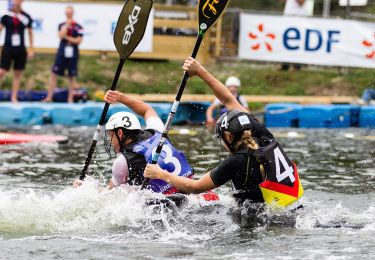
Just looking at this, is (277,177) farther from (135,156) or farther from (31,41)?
(31,41)

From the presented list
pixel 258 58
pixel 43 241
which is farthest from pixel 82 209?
pixel 258 58

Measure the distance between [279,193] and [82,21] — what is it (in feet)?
36.6

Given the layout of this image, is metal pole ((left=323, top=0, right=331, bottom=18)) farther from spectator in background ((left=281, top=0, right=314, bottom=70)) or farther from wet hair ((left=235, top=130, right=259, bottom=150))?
wet hair ((left=235, top=130, right=259, bottom=150))

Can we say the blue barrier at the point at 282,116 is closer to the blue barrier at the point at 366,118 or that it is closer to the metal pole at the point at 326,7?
the blue barrier at the point at 366,118

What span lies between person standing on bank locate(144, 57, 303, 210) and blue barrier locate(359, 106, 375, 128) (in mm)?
8974

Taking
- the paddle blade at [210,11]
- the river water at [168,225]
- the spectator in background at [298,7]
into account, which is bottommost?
the river water at [168,225]

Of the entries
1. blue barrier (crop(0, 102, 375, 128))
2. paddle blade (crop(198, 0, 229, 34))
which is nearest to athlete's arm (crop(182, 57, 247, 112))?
paddle blade (crop(198, 0, 229, 34))

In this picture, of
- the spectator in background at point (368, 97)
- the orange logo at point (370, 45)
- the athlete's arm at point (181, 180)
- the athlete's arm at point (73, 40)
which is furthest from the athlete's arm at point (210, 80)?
the orange logo at point (370, 45)

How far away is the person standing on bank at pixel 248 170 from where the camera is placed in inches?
338

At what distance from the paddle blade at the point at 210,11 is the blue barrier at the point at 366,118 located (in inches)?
329

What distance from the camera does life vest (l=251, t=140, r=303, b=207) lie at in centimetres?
867

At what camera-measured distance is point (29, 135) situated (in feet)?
49.7

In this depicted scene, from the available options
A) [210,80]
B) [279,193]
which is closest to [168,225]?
[279,193]

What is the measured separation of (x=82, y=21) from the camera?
19234 mm
